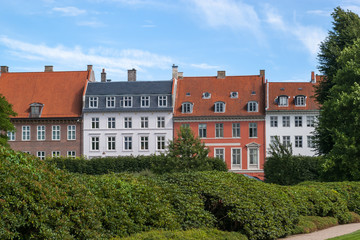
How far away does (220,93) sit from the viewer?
66125 millimetres

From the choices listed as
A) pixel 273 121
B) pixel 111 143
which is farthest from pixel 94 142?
pixel 273 121

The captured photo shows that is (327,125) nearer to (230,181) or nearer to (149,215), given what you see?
(230,181)

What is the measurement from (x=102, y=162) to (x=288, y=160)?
27.1m

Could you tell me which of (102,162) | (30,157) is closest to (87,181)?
(30,157)

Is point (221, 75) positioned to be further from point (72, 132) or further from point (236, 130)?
point (72, 132)

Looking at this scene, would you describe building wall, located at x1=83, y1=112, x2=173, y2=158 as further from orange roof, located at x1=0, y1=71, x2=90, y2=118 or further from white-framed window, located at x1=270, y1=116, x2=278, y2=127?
white-framed window, located at x1=270, y1=116, x2=278, y2=127

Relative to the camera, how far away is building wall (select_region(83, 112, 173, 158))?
64.4 m

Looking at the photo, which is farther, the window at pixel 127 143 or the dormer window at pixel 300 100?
the window at pixel 127 143

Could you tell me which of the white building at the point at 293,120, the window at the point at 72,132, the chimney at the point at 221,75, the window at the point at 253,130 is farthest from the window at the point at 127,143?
the white building at the point at 293,120

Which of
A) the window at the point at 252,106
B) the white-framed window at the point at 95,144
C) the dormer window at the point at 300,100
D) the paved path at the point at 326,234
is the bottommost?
the paved path at the point at 326,234

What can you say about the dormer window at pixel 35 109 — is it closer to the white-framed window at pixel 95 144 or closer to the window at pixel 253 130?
the white-framed window at pixel 95 144

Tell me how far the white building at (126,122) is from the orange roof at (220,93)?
7.51 feet

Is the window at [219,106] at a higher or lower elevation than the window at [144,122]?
higher

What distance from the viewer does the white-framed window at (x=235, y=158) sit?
63256mm
